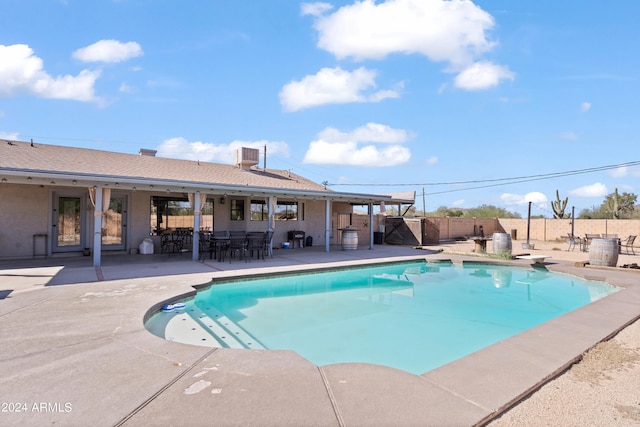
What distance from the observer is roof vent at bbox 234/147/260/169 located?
1652cm

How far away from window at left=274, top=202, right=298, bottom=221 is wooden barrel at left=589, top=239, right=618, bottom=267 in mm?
10689

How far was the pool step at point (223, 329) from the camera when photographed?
4.92 m

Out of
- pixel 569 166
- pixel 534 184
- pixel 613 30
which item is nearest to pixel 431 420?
pixel 613 30

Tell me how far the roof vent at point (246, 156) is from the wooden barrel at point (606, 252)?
1329cm

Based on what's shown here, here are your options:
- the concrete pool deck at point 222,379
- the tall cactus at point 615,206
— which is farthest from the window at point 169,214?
the tall cactus at point 615,206

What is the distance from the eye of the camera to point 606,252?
10.3 metres

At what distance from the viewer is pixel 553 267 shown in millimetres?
10648

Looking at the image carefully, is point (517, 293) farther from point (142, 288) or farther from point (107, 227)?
point (107, 227)

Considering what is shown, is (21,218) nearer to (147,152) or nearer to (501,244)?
(147,152)

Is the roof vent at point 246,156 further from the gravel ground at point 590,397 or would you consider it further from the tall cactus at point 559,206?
the tall cactus at point 559,206

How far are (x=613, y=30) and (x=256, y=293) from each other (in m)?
13.3

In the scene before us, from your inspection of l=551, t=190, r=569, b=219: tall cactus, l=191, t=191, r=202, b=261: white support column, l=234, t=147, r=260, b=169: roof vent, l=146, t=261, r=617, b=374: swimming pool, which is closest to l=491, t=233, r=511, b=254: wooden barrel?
l=146, t=261, r=617, b=374: swimming pool

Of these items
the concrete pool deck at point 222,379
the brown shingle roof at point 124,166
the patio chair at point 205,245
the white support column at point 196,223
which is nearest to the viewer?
the concrete pool deck at point 222,379

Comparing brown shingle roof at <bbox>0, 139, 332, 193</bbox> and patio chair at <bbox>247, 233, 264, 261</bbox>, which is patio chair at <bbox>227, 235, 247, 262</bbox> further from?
brown shingle roof at <bbox>0, 139, 332, 193</bbox>
